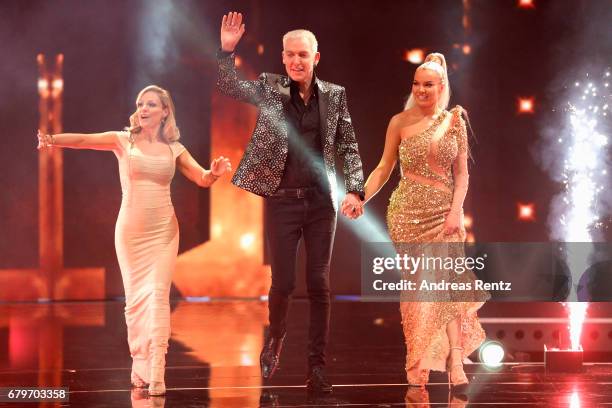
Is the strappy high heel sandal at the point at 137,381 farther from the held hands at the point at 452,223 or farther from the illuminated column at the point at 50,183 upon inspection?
the illuminated column at the point at 50,183

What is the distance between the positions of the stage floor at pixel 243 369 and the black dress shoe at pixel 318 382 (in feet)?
0.20

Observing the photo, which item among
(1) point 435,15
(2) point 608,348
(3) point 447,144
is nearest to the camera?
(3) point 447,144

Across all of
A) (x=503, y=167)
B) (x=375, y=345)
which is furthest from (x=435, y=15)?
(x=375, y=345)

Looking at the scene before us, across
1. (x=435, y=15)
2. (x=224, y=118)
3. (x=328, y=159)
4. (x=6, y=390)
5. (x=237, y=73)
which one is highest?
(x=435, y=15)

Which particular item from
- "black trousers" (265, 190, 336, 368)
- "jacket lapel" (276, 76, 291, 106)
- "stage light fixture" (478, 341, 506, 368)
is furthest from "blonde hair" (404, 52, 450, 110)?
"stage light fixture" (478, 341, 506, 368)

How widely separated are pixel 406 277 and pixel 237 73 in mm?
A: 1160

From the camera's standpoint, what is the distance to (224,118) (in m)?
8.64

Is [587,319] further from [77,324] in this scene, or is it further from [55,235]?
[55,235]

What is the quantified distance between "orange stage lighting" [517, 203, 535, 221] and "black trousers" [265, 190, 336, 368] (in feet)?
16.0

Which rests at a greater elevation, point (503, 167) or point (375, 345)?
point (503, 167)

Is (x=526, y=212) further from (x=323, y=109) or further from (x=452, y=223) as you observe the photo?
(x=323, y=109)

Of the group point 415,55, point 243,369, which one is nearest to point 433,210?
point 243,369

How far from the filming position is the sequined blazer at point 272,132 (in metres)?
4.14

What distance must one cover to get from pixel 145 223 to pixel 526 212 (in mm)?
5235
